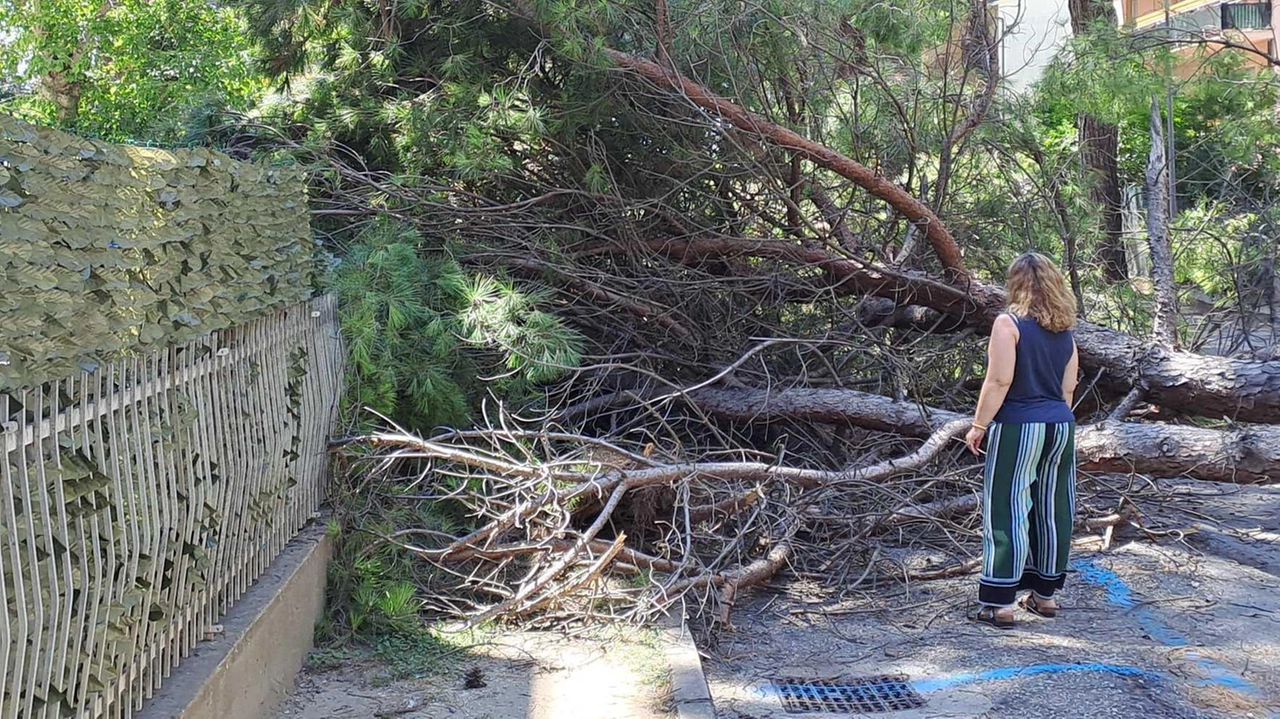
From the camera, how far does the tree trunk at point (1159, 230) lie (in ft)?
22.4

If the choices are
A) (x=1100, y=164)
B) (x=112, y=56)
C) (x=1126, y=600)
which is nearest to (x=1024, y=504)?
(x=1126, y=600)

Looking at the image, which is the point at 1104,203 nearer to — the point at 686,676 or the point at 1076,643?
the point at 1076,643

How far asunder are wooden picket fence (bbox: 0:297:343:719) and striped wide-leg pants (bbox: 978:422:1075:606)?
326 cm

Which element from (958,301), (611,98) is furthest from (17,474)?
(958,301)

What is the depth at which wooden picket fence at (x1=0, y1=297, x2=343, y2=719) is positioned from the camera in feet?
8.04

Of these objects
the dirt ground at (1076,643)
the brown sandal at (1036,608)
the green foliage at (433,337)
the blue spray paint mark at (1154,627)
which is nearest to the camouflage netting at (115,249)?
the green foliage at (433,337)

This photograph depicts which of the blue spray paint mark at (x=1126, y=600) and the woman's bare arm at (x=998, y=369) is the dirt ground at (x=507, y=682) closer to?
the woman's bare arm at (x=998, y=369)

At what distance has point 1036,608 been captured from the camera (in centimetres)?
538

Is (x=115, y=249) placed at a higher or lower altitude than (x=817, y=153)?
lower

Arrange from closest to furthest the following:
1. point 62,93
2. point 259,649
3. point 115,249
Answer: point 115,249 < point 259,649 < point 62,93

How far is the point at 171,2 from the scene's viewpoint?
15727 mm

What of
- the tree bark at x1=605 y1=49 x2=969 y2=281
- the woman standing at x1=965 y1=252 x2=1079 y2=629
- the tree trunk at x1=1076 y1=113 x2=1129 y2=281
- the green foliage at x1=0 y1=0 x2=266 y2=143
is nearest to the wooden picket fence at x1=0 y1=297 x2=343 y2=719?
the tree bark at x1=605 y1=49 x2=969 y2=281

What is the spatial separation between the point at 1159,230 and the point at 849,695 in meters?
4.30

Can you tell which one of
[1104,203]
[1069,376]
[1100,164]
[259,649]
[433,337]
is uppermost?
[1100,164]
